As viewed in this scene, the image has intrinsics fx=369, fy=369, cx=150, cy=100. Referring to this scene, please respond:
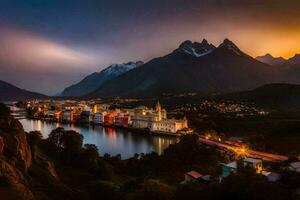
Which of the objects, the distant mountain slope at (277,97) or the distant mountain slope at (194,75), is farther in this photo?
the distant mountain slope at (194,75)

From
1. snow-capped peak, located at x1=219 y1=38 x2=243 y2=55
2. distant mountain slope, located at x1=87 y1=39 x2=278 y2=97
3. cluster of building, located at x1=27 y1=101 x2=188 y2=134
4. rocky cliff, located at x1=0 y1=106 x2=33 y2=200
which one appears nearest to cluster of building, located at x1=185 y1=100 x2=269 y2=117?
cluster of building, located at x1=27 y1=101 x2=188 y2=134

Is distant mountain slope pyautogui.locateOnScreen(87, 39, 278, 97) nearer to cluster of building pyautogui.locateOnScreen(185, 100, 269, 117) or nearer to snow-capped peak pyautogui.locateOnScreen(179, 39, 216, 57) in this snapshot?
snow-capped peak pyautogui.locateOnScreen(179, 39, 216, 57)

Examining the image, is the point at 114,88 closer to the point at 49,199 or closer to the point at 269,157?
the point at 269,157

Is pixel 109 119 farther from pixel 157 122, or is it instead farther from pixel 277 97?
pixel 277 97

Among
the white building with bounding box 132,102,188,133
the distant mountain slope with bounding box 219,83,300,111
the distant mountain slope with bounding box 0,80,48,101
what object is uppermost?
the distant mountain slope with bounding box 0,80,48,101

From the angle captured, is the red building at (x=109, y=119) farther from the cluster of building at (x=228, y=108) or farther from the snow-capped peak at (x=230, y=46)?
the snow-capped peak at (x=230, y=46)

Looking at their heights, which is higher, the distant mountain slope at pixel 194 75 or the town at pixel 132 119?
the distant mountain slope at pixel 194 75

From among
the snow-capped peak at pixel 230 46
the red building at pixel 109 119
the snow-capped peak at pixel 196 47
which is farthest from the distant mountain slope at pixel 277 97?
the snow-capped peak at pixel 196 47
